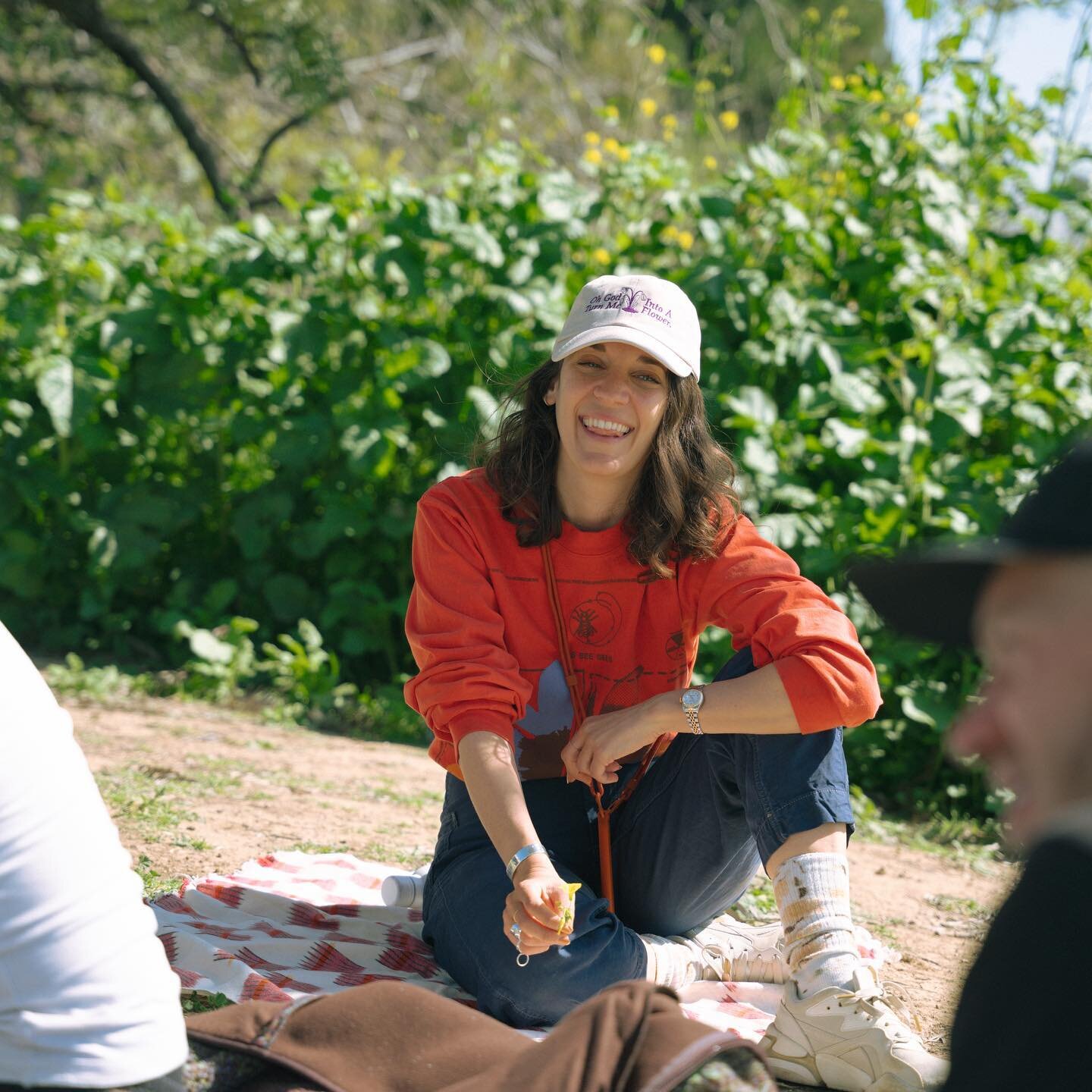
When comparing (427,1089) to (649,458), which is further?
(649,458)

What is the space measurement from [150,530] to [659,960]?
3.44 metres

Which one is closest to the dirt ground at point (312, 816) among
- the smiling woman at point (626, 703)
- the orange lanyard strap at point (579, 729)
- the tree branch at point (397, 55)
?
the smiling woman at point (626, 703)

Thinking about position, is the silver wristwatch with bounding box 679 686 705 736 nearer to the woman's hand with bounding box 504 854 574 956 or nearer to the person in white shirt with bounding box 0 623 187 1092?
the woman's hand with bounding box 504 854 574 956

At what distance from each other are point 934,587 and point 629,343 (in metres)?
1.71

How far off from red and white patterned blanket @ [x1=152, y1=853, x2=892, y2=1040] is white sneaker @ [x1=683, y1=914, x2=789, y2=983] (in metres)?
0.02

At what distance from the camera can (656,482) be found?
2697 millimetres

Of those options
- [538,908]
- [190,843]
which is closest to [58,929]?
[538,908]

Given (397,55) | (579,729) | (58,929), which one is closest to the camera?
(58,929)

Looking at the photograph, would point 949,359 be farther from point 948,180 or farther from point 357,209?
point 357,209

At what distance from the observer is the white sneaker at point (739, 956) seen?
2.74 meters

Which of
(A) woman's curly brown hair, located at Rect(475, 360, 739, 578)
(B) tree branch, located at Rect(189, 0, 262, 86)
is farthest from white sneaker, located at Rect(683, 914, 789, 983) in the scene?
(B) tree branch, located at Rect(189, 0, 262, 86)

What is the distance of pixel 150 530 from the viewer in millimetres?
5430

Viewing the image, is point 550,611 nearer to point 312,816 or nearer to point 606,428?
point 606,428

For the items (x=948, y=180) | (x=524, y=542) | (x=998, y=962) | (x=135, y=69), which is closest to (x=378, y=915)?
Answer: (x=524, y=542)
